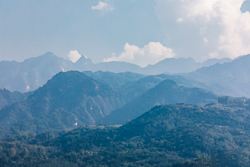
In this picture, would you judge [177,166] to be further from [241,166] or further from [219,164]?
[241,166]

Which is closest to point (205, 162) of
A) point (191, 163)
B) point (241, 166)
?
point (191, 163)

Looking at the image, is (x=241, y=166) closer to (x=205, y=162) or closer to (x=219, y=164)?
(x=219, y=164)

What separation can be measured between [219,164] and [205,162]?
1340 cm

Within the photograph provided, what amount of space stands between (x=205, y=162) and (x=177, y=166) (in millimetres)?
18577

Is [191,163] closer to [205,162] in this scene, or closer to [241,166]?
[205,162]

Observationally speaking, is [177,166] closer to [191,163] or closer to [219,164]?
[191,163]

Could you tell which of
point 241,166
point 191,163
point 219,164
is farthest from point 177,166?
point 241,166

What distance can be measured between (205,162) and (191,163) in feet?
29.1

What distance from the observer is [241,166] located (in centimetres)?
19900

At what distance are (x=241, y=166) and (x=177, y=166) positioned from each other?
4265 cm

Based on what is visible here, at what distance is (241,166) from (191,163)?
3507 cm

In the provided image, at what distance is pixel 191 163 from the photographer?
7623 inches

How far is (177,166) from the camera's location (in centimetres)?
19875

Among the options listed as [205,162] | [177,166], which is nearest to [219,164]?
[205,162]
